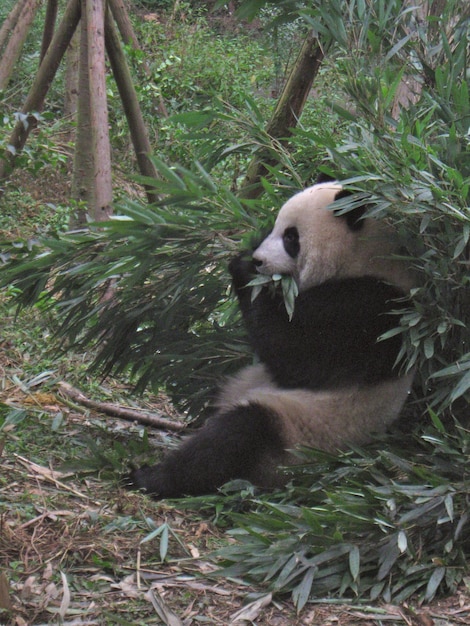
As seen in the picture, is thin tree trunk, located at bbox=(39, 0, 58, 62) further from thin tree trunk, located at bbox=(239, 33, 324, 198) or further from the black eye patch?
the black eye patch

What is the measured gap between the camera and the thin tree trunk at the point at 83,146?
435 centimetres

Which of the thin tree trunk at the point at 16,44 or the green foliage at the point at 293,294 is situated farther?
the thin tree trunk at the point at 16,44

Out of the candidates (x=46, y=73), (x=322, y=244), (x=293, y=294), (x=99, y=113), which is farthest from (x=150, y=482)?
(x=46, y=73)

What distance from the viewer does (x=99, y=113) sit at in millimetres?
3795

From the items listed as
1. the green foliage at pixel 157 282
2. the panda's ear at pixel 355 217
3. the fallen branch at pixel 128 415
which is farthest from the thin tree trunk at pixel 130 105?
the panda's ear at pixel 355 217

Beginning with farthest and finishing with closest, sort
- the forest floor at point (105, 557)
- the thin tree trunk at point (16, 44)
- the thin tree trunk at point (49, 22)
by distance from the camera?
the thin tree trunk at point (16, 44) < the thin tree trunk at point (49, 22) < the forest floor at point (105, 557)

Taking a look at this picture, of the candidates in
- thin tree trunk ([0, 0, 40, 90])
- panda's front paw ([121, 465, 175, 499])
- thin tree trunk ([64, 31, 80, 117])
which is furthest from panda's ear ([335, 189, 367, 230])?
thin tree trunk ([64, 31, 80, 117])

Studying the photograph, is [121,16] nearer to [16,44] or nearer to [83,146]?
[83,146]

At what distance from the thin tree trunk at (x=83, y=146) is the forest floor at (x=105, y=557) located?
4.59 feet

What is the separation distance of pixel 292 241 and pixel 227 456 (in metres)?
0.91

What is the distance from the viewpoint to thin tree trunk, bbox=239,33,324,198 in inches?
163

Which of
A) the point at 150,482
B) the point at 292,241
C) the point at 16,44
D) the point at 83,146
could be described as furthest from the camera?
the point at 16,44

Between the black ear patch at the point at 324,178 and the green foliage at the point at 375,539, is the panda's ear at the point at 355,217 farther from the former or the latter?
the green foliage at the point at 375,539

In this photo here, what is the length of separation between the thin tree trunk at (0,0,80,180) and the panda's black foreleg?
77.4 inches
